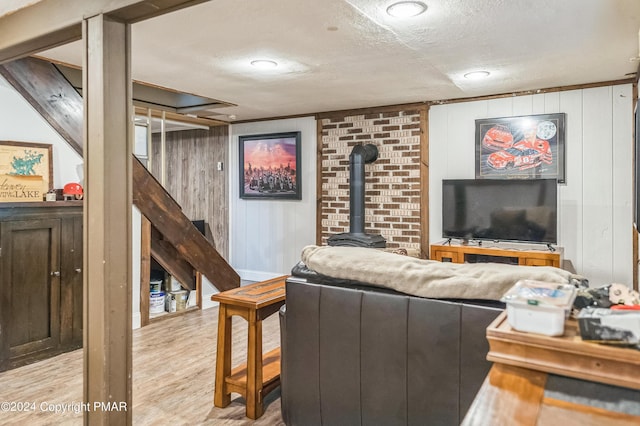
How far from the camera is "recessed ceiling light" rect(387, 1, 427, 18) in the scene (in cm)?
233

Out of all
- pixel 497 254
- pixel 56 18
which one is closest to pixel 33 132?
pixel 56 18

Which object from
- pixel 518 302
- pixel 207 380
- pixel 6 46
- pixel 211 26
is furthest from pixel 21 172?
pixel 518 302

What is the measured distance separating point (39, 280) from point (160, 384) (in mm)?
1190

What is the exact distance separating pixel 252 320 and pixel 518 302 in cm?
161

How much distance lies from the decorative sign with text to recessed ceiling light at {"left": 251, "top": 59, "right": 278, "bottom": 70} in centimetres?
171

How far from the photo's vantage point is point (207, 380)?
2.92m

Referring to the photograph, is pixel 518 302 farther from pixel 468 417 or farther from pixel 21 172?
pixel 21 172

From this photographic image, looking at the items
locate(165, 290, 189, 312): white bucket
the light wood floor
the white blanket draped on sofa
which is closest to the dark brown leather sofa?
the white blanket draped on sofa

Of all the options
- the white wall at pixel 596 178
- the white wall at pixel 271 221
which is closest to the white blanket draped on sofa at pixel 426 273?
the white wall at pixel 596 178

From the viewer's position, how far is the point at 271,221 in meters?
6.11

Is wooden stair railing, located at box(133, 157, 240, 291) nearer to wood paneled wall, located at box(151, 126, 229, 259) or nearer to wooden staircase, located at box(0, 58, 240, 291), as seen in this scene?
wooden staircase, located at box(0, 58, 240, 291)

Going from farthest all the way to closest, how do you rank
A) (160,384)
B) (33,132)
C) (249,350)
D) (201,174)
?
(201,174) < (33,132) < (160,384) < (249,350)

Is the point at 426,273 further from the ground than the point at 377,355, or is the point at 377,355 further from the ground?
the point at 426,273

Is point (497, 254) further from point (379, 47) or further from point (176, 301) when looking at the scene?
point (176, 301)
